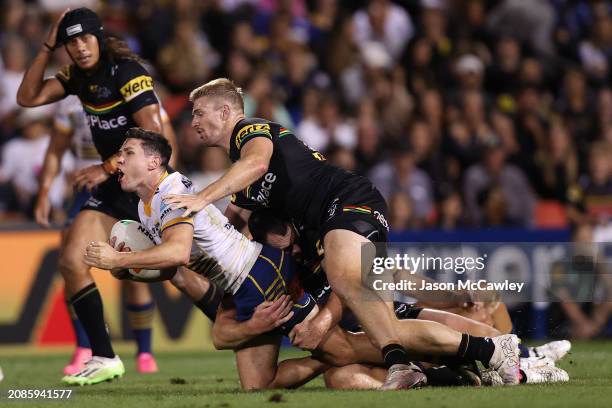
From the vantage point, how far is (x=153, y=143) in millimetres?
8484

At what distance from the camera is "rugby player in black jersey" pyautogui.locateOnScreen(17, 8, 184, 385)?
9906 mm

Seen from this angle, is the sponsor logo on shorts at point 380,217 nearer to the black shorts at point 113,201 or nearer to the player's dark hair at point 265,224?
the player's dark hair at point 265,224

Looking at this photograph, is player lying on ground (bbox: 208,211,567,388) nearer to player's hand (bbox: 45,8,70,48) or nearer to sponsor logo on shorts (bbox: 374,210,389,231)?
sponsor logo on shorts (bbox: 374,210,389,231)

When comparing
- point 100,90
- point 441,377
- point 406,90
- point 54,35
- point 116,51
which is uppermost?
point 54,35

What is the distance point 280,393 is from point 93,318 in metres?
2.64

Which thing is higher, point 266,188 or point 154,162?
point 154,162

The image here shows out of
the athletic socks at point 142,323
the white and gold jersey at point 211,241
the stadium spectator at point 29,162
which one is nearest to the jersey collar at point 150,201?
the white and gold jersey at point 211,241

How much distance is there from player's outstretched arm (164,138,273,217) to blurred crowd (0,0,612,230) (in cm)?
693

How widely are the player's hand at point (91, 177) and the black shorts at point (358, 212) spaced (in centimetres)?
234

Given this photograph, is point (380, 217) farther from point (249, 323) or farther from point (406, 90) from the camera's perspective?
point (406, 90)

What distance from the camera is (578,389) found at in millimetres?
8000

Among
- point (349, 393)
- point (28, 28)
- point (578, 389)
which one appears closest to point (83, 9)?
point (349, 393)

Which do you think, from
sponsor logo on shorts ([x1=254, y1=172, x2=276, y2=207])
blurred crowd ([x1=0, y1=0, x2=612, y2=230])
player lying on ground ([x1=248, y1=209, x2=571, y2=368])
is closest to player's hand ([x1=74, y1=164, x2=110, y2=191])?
player lying on ground ([x1=248, y1=209, x2=571, y2=368])

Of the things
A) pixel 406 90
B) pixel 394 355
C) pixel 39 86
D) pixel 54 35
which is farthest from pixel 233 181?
pixel 406 90
